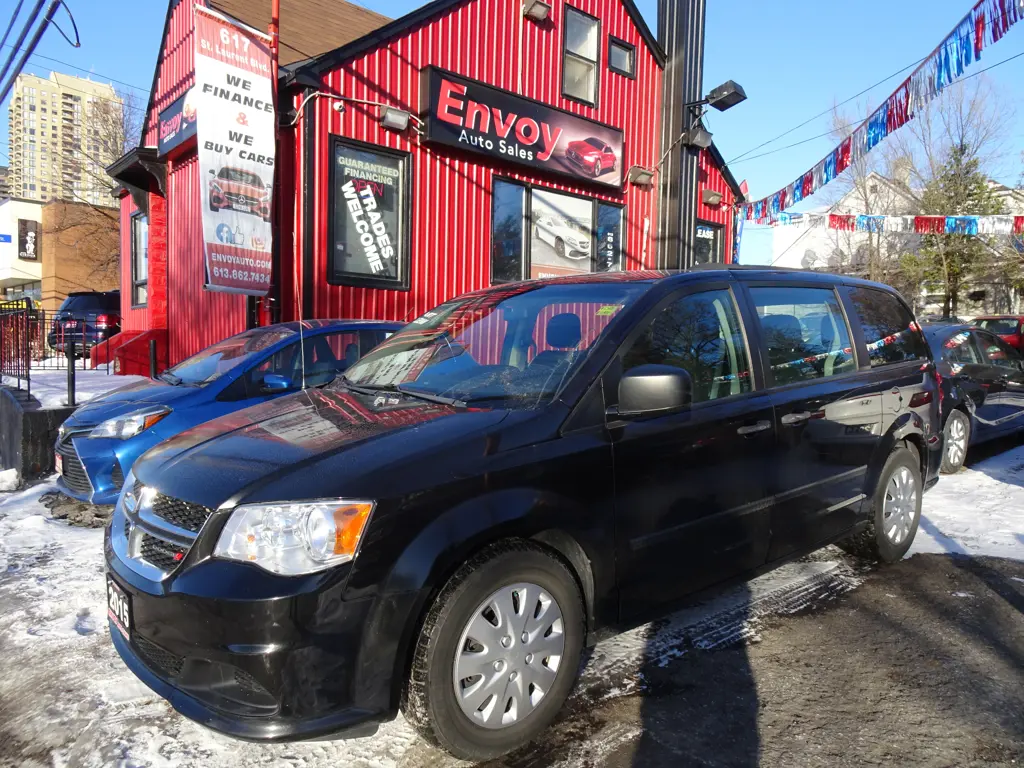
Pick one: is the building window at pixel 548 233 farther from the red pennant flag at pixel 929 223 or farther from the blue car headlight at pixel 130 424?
the red pennant flag at pixel 929 223

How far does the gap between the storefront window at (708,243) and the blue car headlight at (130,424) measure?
11.5m

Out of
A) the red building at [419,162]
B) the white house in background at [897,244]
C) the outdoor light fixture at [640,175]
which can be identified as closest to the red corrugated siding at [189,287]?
the red building at [419,162]

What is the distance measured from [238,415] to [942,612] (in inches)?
145

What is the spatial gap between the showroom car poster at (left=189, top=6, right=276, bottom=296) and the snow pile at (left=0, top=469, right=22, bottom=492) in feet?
8.78

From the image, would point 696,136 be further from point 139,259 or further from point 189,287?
point 139,259

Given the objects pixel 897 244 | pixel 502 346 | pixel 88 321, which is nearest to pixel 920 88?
pixel 502 346

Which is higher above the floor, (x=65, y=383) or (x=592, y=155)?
(x=592, y=155)

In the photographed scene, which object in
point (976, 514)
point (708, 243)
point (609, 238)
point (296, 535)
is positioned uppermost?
point (708, 243)

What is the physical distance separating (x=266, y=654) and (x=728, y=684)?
75.0 inches

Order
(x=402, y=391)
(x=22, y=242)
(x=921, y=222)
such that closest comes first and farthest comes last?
1. (x=402, y=391)
2. (x=921, y=222)
3. (x=22, y=242)

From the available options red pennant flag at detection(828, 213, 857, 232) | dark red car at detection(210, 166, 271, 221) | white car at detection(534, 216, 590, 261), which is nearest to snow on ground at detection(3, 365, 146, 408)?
dark red car at detection(210, 166, 271, 221)

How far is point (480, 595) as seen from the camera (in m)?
2.36

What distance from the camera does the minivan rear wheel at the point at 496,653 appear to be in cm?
229

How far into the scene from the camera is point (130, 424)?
5.03 m
